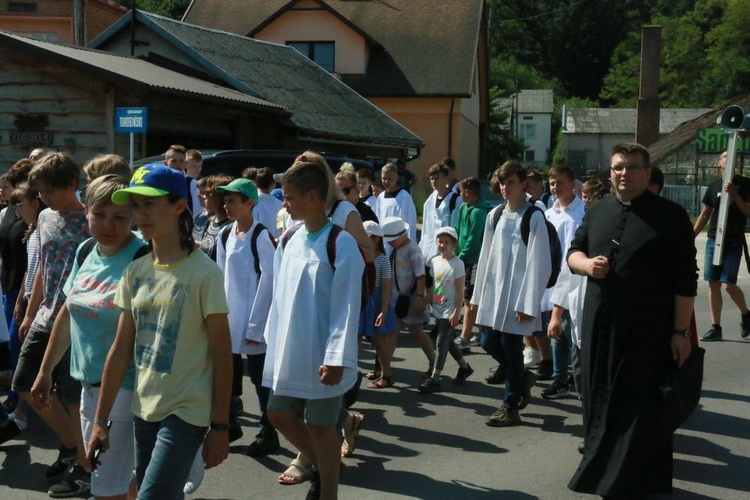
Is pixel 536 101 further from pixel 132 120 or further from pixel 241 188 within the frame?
pixel 241 188

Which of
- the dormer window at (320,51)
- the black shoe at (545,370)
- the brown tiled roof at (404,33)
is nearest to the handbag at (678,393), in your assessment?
the black shoe at (545,370)

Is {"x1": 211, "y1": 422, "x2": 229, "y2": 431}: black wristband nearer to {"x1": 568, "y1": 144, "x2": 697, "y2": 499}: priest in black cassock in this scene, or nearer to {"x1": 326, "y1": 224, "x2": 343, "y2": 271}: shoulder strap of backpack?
{"x1": 326, "y1": 224, "x2": 343, "y2": 271}: shoulder strap of backpack

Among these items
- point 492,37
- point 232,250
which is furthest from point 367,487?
point 492,37

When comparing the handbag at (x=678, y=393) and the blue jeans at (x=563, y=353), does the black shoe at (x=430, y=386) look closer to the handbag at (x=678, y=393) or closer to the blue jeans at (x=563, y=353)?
the blue jeans at (x=563, y=353)

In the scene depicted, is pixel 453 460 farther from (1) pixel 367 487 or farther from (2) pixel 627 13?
(2) pixel 627 13

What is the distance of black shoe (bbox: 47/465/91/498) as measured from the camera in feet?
18.4

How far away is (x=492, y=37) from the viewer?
9194 centimetres

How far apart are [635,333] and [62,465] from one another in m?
3.46

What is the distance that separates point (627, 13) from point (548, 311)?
87.7 m

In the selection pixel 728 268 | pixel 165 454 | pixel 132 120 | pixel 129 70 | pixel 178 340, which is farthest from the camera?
pixel 129 70

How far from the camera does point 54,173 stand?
5.38 m

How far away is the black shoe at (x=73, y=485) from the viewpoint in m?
5.61

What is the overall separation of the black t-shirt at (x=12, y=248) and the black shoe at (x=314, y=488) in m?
3.23

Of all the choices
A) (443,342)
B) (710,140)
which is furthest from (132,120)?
(710,140)
